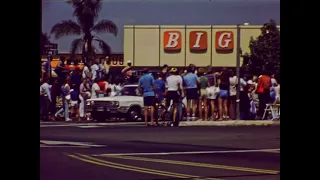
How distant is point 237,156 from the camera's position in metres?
10.2

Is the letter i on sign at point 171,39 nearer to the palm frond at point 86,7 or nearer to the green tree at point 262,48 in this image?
the green tree at point 262,48

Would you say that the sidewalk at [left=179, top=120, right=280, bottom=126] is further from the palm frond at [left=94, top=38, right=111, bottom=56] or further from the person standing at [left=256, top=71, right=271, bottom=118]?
the palm frond at [left=94, top=38, right=111, bottom=56]

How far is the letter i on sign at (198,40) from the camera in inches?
1472

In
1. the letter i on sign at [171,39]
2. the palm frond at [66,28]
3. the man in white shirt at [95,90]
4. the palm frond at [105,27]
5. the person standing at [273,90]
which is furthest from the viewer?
the letter i on sign at [171,39]

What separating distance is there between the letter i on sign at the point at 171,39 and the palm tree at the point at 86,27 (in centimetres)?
443

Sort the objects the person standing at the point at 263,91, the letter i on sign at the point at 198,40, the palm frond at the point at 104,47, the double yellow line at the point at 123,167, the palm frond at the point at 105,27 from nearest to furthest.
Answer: the double yellow line at the point at 123,167, the person standing at the point at 263,91, the palm frond at the point at 105,27, the palm frond at the point at 104,47, the letter i on sign at the point at 198,40

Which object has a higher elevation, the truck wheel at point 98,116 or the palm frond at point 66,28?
the palm frond at point 66,28

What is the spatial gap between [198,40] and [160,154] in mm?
27329

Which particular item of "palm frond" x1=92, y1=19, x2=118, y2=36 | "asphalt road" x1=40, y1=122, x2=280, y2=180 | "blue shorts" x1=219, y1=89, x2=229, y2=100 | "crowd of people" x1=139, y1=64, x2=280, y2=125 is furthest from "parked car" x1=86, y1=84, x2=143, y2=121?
"palm frond" x1=92, y1=19, x2=118, y2=36

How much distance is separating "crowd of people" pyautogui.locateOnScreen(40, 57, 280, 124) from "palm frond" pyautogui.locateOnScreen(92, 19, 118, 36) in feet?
41.5

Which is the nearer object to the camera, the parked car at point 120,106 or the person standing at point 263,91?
the person standing at point 263,91

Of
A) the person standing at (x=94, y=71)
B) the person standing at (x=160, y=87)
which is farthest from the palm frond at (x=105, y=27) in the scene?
the person standing at (x=160, y=87)
